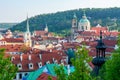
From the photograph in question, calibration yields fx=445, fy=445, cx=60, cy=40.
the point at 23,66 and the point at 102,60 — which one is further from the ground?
the point at 102,60

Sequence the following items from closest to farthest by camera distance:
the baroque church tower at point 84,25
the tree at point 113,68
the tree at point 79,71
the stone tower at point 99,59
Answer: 1. the tree at point 79,71
2. the tree at point 113,68
3. the stone tower at point 99,59
4. the baroque church tower at point 84,25

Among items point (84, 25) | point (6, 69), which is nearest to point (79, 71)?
point (6, 69)

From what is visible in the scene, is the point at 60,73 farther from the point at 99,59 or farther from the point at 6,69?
the point at 99,59

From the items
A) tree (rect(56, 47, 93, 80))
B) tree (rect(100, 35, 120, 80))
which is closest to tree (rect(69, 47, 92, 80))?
tree (rect(56, 47, 93, 80))

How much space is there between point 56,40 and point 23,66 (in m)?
116

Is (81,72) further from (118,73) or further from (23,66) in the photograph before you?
(23,66)

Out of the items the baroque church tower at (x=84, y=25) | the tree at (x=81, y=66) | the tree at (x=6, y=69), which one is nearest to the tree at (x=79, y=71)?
the tree at (x=81, y=66)

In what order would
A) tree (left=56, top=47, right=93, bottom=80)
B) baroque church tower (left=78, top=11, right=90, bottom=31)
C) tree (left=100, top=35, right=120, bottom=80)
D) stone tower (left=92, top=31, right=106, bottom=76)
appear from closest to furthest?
tree (left=56, top=47, right=93, bottom=80) < tree (left=100, top=35, right=120, bottom=80) < stone tower (left=92, top=31, right=106, bottom=76) < baroque church tower (left=78, top=11, right=90, bottom=31)

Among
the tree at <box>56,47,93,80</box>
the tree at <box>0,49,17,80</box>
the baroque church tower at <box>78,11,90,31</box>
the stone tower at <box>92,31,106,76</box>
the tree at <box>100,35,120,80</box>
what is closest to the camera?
the tree at <box>56,47,93,80</box>

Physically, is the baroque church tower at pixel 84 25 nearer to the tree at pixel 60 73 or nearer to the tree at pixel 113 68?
the tree at pixel 113 68

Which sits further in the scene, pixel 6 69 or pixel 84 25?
pixel 84 25

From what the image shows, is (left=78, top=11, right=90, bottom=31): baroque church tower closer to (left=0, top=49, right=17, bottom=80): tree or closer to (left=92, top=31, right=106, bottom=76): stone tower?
(left=92, top=31, right=106, bottom=76): stone tower

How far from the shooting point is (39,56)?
197 ft

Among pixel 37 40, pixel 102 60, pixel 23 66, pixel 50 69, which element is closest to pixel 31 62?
pixel 23 66
